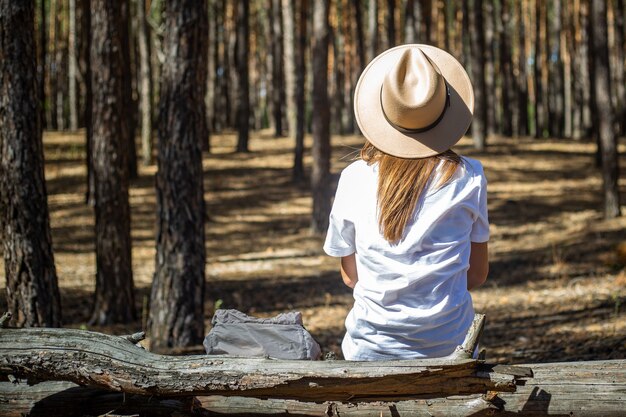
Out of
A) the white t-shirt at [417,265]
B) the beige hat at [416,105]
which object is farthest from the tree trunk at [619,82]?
the white t-shirt at [417,265]

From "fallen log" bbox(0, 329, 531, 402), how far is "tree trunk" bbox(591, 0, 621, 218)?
12046 millimetres

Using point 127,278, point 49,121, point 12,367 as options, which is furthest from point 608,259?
point 49,121

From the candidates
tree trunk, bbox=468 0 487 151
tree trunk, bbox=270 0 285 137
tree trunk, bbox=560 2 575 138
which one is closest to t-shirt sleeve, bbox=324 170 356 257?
tree trunk, bbox=468 0 487 151

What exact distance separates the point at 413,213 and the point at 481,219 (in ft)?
1.05

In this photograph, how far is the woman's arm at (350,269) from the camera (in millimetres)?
3729

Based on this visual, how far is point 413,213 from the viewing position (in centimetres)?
339

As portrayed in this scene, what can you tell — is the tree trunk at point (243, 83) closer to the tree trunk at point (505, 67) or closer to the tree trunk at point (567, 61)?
the tree trunk at point (505, 67)

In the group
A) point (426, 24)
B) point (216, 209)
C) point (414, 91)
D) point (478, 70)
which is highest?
point (426, 24)

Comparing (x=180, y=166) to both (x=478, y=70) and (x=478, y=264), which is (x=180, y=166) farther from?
(x=478, y=70)

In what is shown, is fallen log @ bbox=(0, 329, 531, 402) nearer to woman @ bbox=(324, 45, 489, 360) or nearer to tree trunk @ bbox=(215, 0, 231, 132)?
woman @ bbox=(324, 45, 489, 360)

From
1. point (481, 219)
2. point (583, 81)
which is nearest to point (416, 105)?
point (481, 219)

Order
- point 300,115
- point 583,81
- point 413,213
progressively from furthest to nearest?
point 583,81 < point 300,115 < point 413,213

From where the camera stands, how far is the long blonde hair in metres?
3.37

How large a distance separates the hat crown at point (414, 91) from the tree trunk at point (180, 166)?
430 cm
